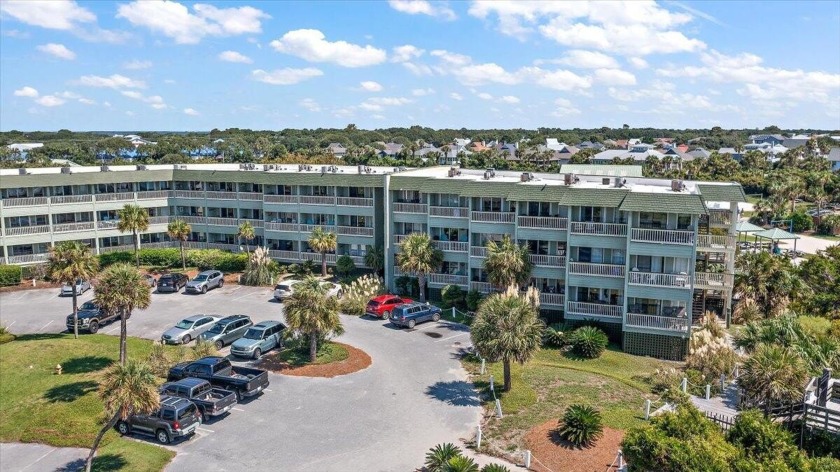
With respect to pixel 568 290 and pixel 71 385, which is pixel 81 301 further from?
pixel 568 290

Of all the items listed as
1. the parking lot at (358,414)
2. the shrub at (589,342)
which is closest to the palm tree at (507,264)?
the parking lot at (358,414)

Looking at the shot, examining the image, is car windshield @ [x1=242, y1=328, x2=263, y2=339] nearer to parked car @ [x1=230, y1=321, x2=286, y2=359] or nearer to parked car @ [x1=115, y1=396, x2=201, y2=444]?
parked car @ [x1=230, y1=321, x2=286, y2=359]

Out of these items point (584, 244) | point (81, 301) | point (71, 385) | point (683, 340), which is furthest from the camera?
point (81, 301)

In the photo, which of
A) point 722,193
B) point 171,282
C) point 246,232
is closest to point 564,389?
point 722,193

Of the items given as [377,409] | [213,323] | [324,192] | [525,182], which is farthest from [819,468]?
[324,192]

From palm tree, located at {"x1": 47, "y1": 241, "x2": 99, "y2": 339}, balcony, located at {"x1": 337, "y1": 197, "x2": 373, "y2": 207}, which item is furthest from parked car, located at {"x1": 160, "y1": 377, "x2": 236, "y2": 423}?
balcony, located at {"x1": 337, "y1": 197, "x2": 373, "y2": 207}

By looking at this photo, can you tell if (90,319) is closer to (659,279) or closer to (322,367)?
(322,367)
